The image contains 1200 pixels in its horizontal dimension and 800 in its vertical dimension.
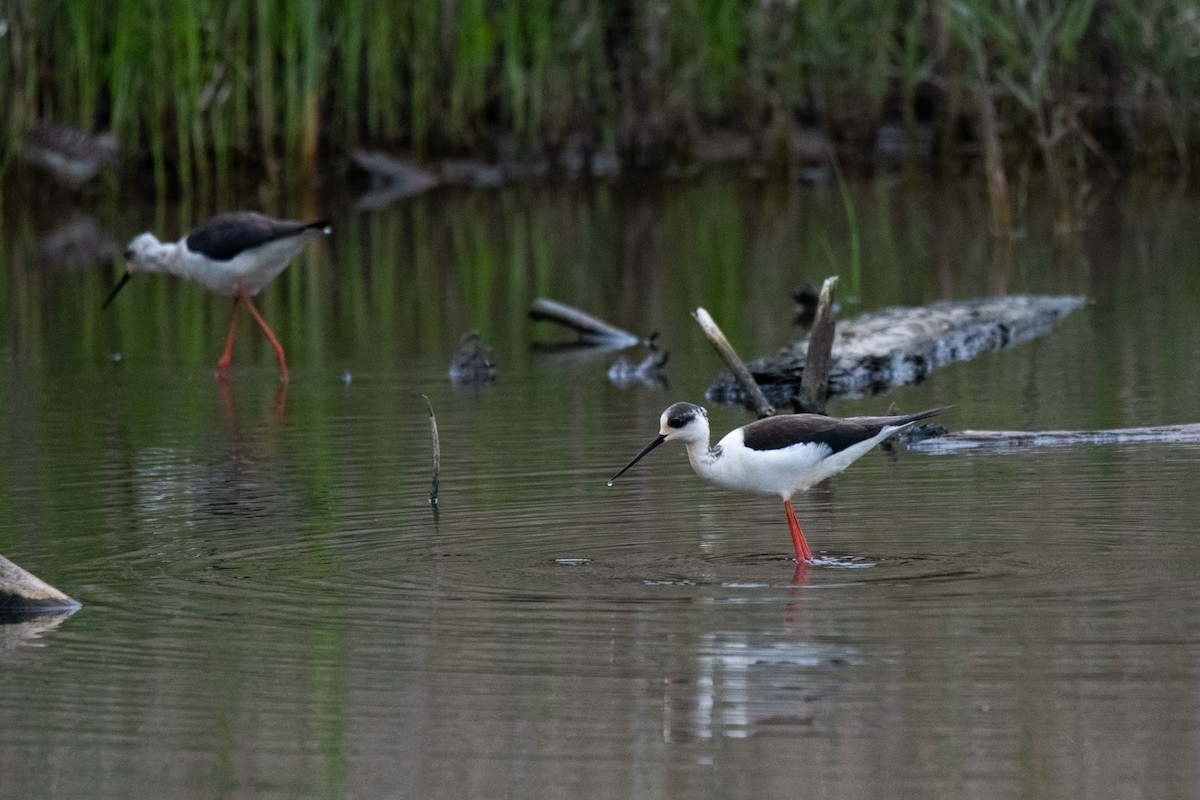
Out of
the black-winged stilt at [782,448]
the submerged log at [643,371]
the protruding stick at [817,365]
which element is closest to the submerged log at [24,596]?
the black-winged stilt at [782,448]

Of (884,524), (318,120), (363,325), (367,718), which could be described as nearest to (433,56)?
(318,120)

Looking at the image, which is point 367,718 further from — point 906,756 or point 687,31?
point 687,31

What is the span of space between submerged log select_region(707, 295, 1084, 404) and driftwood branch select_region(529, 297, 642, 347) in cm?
143

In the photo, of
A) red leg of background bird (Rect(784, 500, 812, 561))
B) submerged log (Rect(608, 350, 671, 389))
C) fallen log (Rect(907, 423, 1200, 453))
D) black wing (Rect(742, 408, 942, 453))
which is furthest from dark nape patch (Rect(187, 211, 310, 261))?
red leg of background bird (Rect(784, 500, 812, 561))

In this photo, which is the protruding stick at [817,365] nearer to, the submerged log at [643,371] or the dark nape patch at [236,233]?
the submerged log at [643,371]

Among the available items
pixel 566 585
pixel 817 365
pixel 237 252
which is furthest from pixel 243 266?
pixel 566 585

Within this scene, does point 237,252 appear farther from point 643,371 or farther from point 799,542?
point 799,542

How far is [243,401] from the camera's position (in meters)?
10.2

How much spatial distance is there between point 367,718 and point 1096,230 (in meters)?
12.8

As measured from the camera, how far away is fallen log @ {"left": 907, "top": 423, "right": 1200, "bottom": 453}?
7902mm

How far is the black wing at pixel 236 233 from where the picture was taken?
11398 mm

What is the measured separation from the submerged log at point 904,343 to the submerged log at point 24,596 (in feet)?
12.9

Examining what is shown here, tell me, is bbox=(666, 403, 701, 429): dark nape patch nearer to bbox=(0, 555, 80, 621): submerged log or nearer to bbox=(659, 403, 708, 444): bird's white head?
bbox=(659, 403, 708, 444): bird's white head

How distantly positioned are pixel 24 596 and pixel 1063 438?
3915 millimetres
